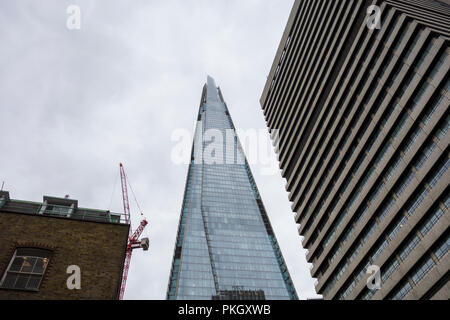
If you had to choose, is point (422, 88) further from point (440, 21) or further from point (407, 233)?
point (407, 233)

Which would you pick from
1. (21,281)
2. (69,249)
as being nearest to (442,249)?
(69,249)

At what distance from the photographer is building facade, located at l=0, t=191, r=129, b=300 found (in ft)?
50.7

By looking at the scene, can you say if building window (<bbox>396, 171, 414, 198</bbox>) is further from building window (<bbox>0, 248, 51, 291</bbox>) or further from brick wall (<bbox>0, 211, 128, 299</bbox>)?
building window (<bbox>0, 248, 51, 291</bbox>)

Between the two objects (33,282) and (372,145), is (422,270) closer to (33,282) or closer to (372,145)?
(372,145)

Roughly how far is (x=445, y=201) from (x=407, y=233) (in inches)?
224

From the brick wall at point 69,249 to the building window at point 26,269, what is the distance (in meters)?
0.25

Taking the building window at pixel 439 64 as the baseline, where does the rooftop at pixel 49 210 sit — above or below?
below

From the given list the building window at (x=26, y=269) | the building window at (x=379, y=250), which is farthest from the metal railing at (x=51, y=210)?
the building window at (x=379, y=250)

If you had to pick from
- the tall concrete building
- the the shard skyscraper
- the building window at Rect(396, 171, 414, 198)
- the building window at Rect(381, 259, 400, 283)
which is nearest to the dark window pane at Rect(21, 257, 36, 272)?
the tall concrete building

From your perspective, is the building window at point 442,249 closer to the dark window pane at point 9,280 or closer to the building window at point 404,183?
the building window at point 404,183

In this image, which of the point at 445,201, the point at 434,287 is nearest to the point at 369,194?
the point at 445,201

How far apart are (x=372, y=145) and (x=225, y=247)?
106092 mm

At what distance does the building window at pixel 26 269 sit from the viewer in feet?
50.3
